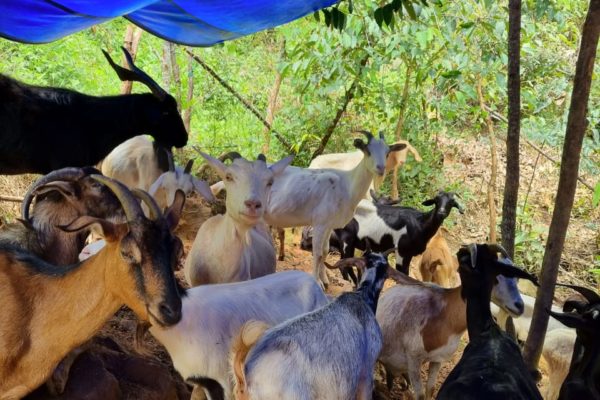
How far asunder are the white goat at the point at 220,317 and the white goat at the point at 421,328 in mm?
851

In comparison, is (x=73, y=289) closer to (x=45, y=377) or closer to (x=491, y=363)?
(x=45, y=377)

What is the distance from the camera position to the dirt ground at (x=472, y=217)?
270 inches

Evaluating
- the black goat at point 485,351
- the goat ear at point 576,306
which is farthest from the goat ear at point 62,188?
the goat ear at point 576,306

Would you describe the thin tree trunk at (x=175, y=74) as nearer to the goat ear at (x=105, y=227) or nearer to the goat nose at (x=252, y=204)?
the goat nose at (x=252, y=204)

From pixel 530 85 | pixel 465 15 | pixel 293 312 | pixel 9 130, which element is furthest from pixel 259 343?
pixel 530 85

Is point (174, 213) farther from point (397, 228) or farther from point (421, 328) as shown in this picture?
point (397, 228)

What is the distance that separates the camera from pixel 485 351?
3570 millimetres

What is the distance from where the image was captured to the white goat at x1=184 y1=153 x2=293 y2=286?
14.4 feet

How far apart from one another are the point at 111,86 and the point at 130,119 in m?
4.53

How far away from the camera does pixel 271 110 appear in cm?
964

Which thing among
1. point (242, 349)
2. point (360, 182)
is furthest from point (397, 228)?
point (242, 349)

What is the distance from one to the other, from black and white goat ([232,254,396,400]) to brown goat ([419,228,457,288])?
348cm

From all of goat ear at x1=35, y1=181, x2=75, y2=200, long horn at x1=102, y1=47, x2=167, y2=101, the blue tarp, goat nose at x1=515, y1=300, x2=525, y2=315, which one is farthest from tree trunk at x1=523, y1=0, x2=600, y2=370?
long horn at x1=102, y1=47, x2=167, y2=101

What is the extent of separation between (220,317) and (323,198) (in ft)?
10.1
